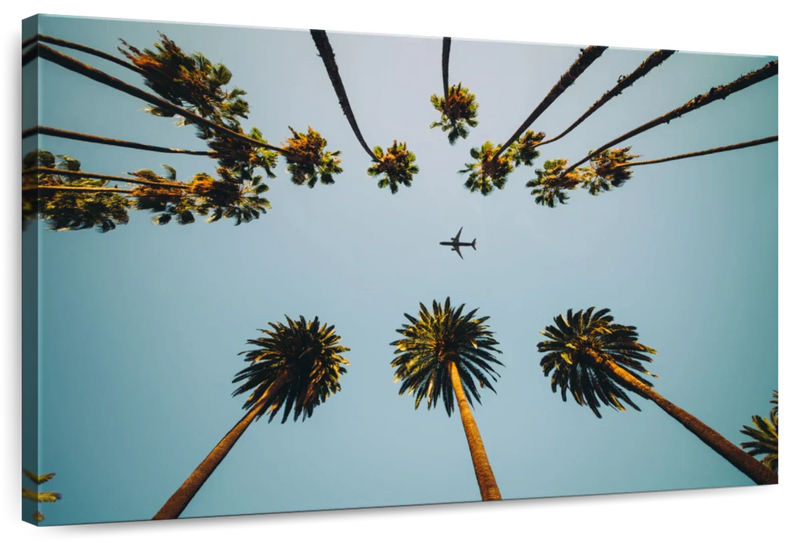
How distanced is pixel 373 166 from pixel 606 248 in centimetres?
440

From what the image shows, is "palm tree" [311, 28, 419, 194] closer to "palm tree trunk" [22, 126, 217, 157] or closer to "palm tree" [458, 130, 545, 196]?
"palm tree" [458, 130, 545, 196]

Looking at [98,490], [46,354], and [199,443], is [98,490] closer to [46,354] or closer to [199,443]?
[199,443]

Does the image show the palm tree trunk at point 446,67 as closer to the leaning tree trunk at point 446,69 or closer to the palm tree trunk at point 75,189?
the leaning tree trunk at point 446,69

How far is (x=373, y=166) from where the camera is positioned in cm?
770

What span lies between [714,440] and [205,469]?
28.4ft

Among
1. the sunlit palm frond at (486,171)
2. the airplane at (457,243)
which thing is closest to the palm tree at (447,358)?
the airplane at (457,243)

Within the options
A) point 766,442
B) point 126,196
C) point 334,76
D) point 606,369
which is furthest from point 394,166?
point 766,442

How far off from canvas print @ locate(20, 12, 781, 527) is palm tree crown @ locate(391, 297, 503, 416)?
50 mm

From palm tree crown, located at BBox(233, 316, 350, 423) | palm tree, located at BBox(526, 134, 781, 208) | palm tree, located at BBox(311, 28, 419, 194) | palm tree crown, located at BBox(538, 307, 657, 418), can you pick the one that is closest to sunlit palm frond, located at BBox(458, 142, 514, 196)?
palm tree, located at BBox(526, 134, 781, 208)

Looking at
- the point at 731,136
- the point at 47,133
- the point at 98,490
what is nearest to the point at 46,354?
the point at 98,490

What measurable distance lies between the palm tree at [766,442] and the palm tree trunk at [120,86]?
9.66 m

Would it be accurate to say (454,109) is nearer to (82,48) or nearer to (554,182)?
(554,182)

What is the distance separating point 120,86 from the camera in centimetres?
698
